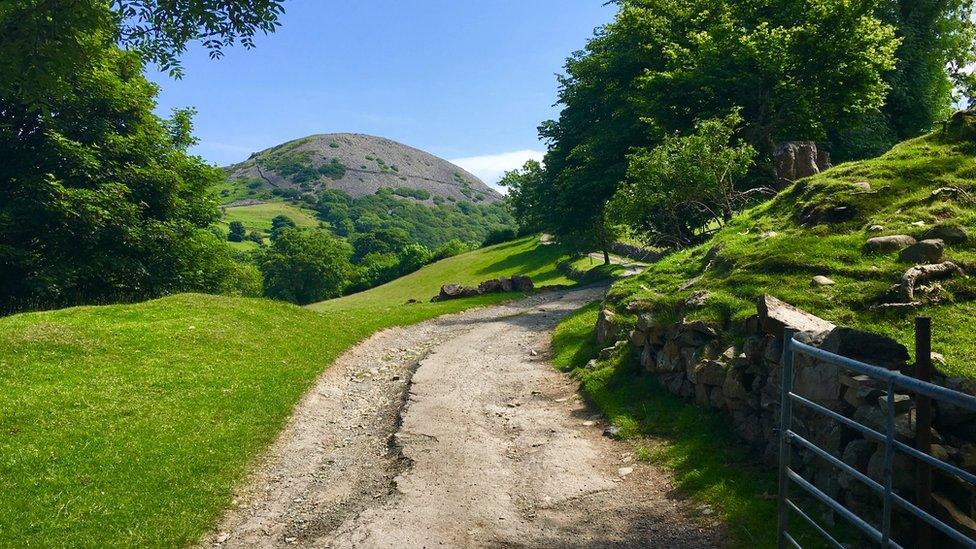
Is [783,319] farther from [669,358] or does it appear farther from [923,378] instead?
[923,378]

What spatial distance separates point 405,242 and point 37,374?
16819cm

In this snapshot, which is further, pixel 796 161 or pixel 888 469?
pixel 796 161

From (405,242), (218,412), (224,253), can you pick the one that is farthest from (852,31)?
(405,242)

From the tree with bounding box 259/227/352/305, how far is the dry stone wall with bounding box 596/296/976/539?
10370 centimetres

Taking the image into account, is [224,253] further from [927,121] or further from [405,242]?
[405,242]

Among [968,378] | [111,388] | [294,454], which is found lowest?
[294,454]

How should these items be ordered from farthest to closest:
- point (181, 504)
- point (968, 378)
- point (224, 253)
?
point (224, 253), point (181, 504), point (968, 378)

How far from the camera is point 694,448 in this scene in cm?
1212

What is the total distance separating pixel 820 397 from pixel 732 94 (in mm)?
30717

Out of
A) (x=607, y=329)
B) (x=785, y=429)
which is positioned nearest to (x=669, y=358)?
(x=607, y=329)

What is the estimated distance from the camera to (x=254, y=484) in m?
12.8

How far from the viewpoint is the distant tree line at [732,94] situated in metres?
29.1

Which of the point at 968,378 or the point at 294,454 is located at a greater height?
the point at 968,378

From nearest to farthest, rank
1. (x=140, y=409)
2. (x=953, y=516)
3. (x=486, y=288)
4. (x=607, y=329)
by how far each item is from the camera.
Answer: (x=953, y=516) < (x=140, y=409) < (x=607, y=329) < (x=486, y=288)
